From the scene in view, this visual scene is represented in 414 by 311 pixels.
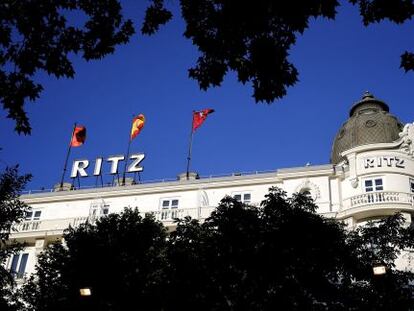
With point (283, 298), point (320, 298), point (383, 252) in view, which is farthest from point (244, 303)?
point (383, 252)

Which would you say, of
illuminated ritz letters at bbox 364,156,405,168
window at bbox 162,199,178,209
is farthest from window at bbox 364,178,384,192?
window at bbox 162,199,178,209

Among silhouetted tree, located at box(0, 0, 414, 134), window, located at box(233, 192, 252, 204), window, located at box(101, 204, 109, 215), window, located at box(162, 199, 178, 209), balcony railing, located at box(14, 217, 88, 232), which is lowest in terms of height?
silhouetted tree, located at box(0, 0, 414, 134)

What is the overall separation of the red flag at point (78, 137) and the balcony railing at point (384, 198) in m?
23.5

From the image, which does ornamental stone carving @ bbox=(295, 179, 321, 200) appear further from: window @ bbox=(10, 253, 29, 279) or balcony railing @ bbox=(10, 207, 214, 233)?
window @ bbox=(10, 253, 29, 279)

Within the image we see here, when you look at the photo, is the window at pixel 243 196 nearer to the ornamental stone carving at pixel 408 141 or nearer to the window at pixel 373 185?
the window at pixel 373 185

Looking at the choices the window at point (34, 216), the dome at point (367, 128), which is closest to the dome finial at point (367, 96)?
the dome at point (367, 128)

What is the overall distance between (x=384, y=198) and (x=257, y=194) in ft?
28.2

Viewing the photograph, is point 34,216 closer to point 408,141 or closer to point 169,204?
point 169,204

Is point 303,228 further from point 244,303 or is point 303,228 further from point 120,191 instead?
point 120,191

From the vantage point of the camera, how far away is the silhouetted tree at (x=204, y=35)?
9953mm

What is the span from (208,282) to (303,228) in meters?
4.25

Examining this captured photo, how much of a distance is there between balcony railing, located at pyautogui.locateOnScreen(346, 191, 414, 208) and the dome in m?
5.06

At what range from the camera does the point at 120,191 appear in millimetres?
41688

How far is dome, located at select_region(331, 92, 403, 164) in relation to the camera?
40.4m
